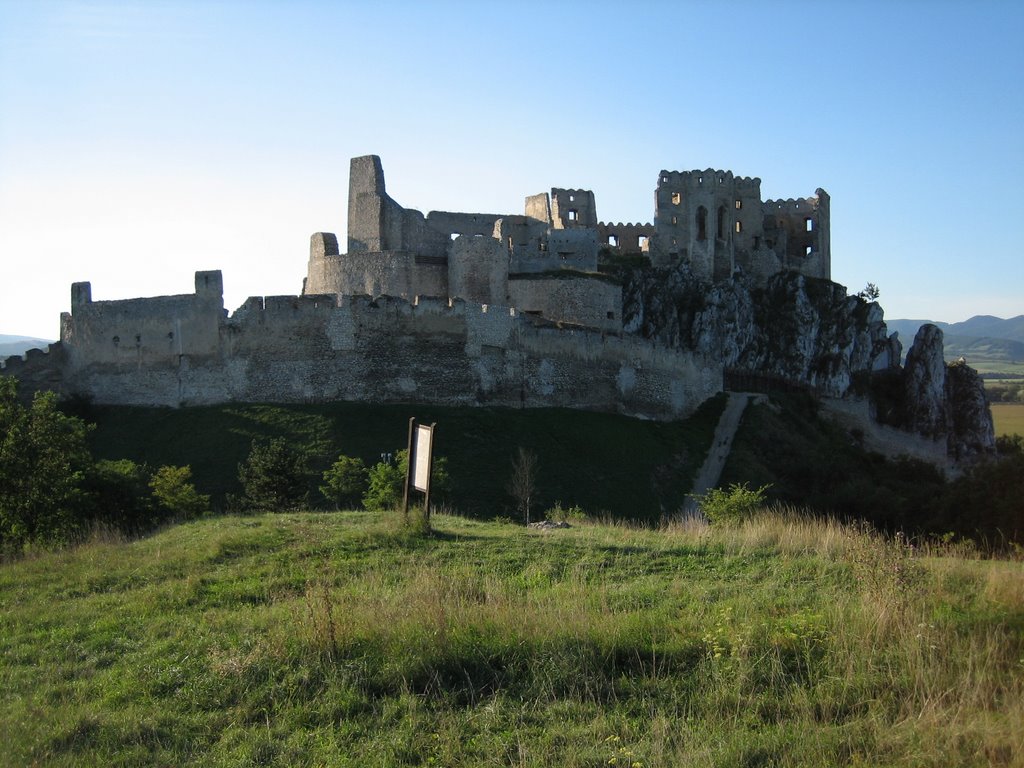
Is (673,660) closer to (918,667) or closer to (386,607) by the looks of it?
(918,667)

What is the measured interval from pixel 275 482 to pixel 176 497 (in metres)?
2.20

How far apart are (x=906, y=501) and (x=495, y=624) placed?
Result: 25.3 m

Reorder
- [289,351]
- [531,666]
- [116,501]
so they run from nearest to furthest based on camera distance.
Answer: [531,666] < [116,501] < [289,351]

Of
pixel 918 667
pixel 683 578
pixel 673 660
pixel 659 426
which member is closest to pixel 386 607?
pixel 673 660

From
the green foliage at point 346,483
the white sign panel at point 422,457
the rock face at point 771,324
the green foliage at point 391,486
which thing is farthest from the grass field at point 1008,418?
the white sign panel at point 422,457

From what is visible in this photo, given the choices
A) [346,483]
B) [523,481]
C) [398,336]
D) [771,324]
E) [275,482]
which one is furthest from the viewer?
[771,324]

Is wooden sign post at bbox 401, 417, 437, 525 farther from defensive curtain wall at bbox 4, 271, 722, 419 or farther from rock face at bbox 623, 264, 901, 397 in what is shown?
rock face at bbox 623, 264, 901, 397

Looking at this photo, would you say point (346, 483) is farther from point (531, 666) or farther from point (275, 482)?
point (531, 666)

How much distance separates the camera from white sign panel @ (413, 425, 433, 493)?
1347cm

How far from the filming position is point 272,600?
11.0 m

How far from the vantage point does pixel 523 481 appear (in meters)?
29.3

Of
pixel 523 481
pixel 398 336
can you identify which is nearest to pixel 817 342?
pixel 398 336

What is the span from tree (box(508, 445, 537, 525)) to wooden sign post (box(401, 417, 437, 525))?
40.8 ft

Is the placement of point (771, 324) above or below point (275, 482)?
above
